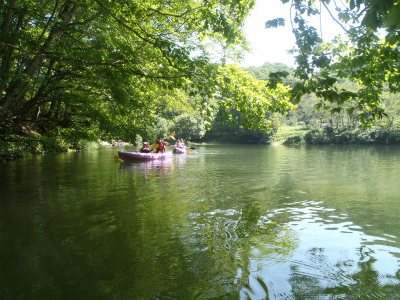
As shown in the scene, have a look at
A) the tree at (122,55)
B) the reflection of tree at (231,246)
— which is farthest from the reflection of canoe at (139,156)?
the reflection of tree at (231,246)

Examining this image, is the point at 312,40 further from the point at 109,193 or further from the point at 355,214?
the point at 109,193

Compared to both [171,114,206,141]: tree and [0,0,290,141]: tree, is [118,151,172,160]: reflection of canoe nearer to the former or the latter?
[0,0,290,141]: tree

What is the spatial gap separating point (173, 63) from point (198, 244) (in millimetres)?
4532

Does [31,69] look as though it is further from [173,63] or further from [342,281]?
[342,281]

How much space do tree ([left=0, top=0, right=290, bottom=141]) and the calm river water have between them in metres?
2.48

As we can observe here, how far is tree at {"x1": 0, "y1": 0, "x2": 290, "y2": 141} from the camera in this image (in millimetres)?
7102

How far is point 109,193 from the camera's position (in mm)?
9008

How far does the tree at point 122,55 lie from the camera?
7.10 meters

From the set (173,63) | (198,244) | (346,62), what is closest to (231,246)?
(198,244)

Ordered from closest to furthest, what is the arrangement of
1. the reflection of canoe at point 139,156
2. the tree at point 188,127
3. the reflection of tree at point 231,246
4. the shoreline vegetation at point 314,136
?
1. the reflection of tree at point 231,246
2. the reflection of canoe at point 139,156
3. the shoreline vegetation at point 314,136
4. the tree at point 188,127

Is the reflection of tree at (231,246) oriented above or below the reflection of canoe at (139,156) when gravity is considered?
below

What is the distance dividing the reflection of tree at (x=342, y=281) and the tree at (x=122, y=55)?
3940mm

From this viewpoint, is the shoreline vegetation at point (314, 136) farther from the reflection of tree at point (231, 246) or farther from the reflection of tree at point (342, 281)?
the reflection of tree at point (342, 281)

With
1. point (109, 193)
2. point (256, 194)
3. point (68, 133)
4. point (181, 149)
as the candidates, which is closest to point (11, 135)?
point (68, 133)
